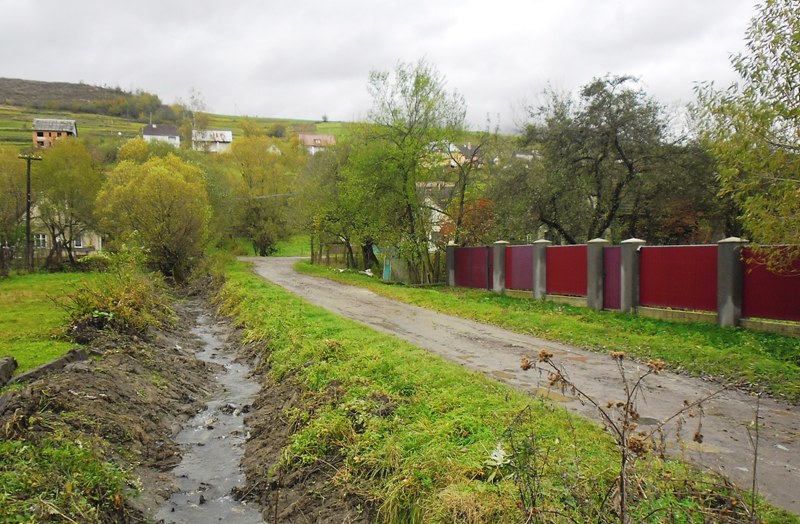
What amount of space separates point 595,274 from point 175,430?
1219cm

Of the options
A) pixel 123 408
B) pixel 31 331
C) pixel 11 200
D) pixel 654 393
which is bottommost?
pixel 123 408

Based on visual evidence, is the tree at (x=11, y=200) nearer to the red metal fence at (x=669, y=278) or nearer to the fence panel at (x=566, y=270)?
the red metal fence at (x=669, y=278)

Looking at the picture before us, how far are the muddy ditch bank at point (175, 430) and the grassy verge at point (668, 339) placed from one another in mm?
6547

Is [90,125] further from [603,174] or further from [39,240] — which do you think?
[603,174]

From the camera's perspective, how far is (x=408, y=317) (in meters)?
16.2

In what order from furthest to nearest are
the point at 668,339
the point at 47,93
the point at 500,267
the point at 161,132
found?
the point at 47,93, the point at 161,132, the point at 500,267, the point at 668,339

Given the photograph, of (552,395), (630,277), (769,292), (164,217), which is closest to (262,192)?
(164,217)

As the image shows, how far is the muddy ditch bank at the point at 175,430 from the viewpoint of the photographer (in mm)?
6075

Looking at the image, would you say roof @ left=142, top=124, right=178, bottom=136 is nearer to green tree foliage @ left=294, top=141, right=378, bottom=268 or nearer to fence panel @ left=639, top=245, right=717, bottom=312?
green tree foliage @ left=294, top=141, right=378, bottom=268

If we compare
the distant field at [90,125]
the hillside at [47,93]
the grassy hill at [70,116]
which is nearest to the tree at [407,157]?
the distant field at [90,125]

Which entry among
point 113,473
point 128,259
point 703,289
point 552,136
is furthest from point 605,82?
point 113,473

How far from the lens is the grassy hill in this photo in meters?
96.7

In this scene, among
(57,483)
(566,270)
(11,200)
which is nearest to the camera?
(57,483)

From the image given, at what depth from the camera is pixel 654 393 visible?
805 centimetres
